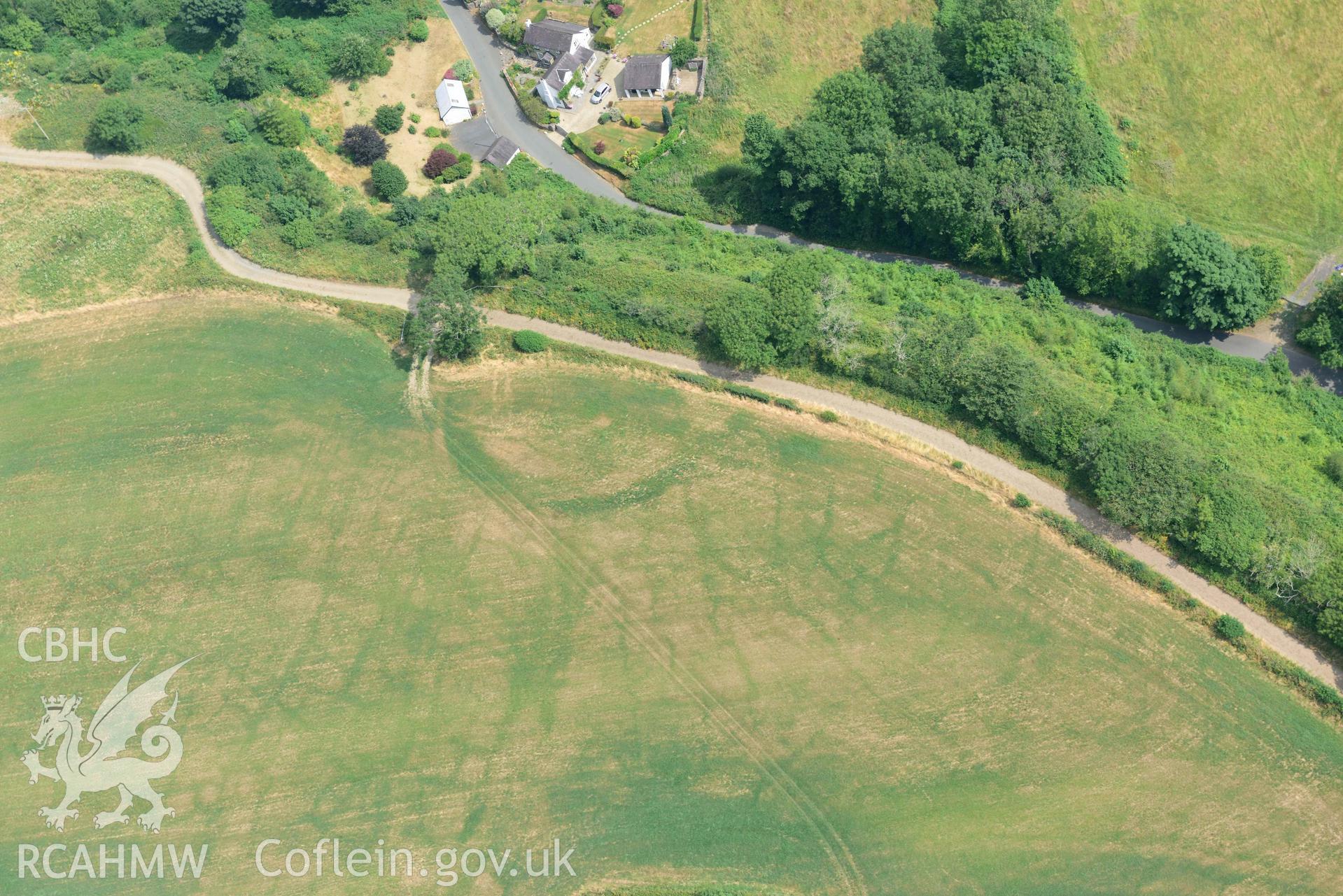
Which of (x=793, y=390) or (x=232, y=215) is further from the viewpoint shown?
(x=232, y=215)

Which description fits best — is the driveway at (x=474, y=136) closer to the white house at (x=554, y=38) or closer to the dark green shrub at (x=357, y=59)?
the white house at (x=554, y=38)

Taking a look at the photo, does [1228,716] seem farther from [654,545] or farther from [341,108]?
[341,108]

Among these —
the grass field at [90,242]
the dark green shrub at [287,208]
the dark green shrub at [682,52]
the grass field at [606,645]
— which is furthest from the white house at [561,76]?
the grass field at [90,242]

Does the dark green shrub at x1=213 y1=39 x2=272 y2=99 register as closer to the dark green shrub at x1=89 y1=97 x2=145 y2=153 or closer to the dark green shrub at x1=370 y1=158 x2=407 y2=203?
the dark green shrub at x1=89 y1=97 x2=145 y2=153

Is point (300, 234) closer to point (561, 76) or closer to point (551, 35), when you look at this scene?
point (561, 76)

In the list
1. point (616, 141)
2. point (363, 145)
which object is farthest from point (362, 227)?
point (616, 141)

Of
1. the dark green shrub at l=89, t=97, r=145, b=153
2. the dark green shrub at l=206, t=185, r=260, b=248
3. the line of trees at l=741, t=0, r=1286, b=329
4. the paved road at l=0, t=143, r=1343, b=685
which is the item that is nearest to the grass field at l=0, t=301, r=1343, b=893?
the paved road at l=0, t=143, r=1343, b=685
